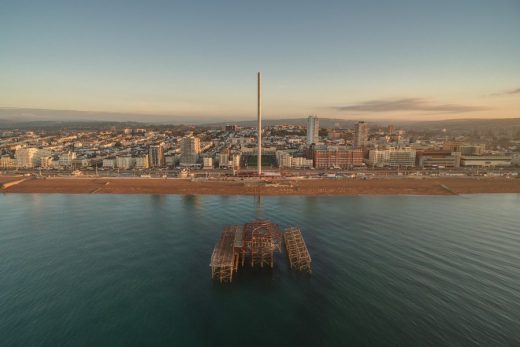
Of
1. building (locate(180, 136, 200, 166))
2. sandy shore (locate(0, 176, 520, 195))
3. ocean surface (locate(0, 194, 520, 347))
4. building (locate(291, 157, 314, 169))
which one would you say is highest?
building (locate(180, 136, 200, 166))

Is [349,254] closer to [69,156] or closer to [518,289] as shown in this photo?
[518,289]

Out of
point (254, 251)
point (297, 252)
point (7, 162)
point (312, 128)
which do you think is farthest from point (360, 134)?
point (7, 162)

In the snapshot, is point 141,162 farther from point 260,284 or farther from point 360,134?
point 360,134

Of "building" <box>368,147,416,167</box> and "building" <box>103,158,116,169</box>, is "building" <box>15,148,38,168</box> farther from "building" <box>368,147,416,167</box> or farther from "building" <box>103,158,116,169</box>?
"building" <box>368,147,416,167</box>

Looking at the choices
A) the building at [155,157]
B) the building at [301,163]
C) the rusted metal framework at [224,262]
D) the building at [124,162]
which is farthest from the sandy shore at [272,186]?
the rusted metal framework at [224,262]

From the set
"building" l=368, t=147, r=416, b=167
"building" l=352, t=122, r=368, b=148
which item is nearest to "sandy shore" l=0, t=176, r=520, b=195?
"building" l=368, t=147, r=416, b=167

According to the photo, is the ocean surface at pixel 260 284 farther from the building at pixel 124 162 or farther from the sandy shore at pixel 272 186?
the building at pixel 124 162

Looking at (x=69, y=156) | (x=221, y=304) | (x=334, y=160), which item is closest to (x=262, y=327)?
(x=221, y=304)
